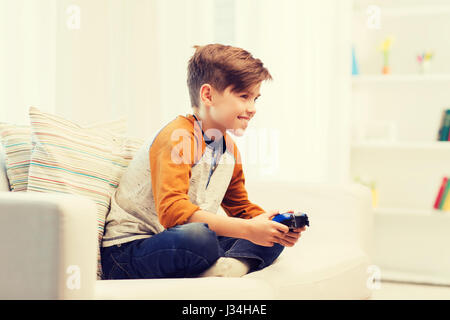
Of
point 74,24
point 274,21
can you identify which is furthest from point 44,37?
point 274,21

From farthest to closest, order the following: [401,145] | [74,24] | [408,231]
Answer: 1. [408,231]
2. [401,145]
3. [74,24]

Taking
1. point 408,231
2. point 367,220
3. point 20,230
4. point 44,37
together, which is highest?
point 44,37

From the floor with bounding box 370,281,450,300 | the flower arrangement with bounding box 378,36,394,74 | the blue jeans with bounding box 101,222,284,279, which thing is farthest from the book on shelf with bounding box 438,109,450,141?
the blue jeans with bounding box 101,222,284,279

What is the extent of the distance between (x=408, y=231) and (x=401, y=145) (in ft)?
1.58

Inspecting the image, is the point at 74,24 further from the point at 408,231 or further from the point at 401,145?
the point at 408,231

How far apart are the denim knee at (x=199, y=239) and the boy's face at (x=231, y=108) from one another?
0.97 ft

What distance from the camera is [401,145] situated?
8.76 feet

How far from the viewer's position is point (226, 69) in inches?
49.8

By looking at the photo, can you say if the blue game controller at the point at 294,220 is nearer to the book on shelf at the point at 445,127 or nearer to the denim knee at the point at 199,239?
the denim knee at the point at 199,239

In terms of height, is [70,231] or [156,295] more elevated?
[70,231]

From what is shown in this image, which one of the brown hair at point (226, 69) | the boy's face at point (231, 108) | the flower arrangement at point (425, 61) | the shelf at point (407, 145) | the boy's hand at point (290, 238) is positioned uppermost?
the flower arrangement at point (425, 61)

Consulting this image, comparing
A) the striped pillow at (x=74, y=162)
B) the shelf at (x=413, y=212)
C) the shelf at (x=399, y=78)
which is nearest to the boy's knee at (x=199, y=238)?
the striped pillow at (x=74, y=162)

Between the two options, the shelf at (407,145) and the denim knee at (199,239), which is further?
the shelf at (407,145)

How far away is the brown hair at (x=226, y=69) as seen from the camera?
126 cm
